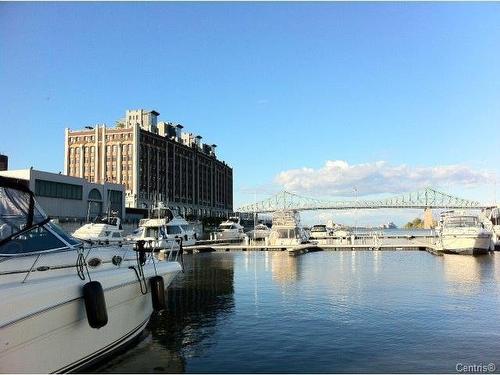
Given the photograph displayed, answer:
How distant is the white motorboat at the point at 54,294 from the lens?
7.54m

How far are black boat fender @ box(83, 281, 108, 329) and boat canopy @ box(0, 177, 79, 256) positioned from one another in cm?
138

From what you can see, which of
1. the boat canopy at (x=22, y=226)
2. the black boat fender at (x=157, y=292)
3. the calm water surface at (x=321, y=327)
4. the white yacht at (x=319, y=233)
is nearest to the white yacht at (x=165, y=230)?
the calm water surface at (x=321, y=327)

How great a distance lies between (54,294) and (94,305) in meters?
0.92

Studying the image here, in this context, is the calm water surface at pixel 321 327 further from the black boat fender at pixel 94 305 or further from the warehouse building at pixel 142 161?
the warehouse building at pixel 142 161

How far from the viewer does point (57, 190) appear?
63500mm

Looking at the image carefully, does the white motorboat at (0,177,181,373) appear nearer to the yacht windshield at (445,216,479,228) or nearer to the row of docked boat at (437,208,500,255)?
the row of docked boat at (437,208,500,255)

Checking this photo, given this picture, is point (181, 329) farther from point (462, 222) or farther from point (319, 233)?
point (319, 233)

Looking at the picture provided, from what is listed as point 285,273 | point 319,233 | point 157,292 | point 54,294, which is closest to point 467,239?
point 285,273

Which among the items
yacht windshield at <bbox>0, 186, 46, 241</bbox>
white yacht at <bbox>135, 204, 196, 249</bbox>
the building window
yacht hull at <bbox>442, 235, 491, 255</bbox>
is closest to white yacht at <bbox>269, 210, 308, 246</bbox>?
white yacht at <bbox>135, 204, 196, 249</bbox>

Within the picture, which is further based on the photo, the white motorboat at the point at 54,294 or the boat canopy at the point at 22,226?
the boat canopy at the point at 22,226

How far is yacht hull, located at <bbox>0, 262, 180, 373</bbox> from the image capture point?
741cm

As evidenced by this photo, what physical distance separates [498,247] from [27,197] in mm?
54539

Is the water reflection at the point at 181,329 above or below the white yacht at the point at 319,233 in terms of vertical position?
below

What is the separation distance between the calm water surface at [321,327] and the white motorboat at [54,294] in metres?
1.02
